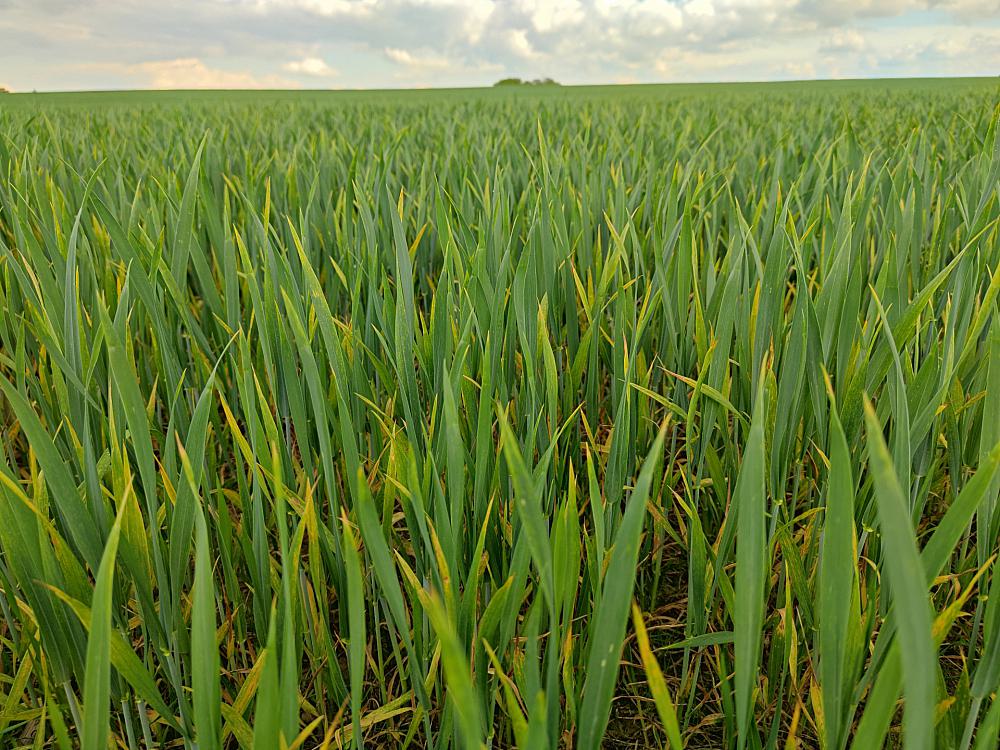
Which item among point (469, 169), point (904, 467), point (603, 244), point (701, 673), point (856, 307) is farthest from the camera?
point (469, 169)

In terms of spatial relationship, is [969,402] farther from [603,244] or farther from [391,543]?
[603,244]

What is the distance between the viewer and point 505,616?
1.63ft

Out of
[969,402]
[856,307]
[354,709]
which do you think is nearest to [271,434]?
[354,709]

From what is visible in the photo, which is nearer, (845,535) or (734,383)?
(845,535)

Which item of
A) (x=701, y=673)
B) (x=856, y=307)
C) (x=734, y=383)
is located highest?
(x=856, y=307)

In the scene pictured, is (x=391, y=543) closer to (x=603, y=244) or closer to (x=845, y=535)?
(x=845, y=535)

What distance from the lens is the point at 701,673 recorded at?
0.79m

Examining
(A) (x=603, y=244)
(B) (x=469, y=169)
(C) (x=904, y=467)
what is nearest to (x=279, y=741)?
(C) (x=904, y=467)

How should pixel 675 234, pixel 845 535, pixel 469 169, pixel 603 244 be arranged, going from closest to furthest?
1. pixel 845 535
2. pixel 675 234
3. pixel 603 244
4. pixel 469 169

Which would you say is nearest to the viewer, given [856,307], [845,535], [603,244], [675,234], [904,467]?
[845,535]

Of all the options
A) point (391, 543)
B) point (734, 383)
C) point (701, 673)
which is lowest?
point (701, 673)

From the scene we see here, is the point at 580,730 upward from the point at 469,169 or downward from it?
downward

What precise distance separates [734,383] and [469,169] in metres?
0.95

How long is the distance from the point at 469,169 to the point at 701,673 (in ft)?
3.83
